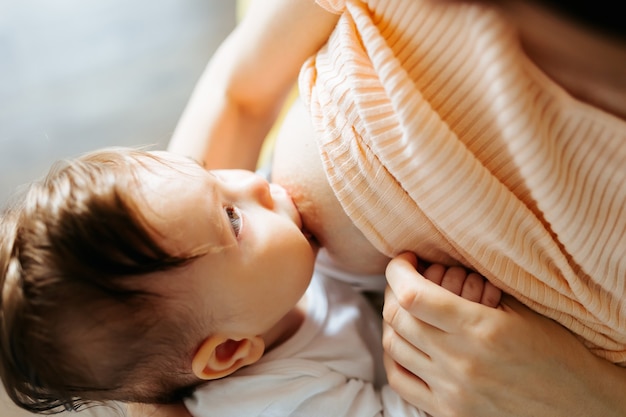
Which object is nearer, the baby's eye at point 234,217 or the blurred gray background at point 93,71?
the baby's eye at point 234,217

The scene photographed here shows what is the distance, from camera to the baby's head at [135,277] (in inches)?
25.6

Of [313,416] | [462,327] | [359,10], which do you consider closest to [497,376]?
[462,327]

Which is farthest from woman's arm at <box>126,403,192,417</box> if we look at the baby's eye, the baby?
the baby's eye

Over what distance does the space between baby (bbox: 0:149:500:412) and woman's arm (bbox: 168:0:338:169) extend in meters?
0.20

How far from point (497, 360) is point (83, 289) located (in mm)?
415

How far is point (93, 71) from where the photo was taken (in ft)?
5.10

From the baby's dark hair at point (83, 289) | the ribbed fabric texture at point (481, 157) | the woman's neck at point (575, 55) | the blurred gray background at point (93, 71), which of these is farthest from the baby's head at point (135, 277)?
the blurred gray background at point (93, 71)

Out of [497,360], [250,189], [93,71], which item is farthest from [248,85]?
[93,71]

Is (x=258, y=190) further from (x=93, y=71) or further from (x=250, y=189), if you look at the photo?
(x=93, y=71)

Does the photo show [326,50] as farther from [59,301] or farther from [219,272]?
[59,301]

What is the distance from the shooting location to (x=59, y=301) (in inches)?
25.5

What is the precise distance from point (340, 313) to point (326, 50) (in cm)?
35

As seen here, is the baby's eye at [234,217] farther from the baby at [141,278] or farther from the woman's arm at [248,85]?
the woman's arm at [248,85]

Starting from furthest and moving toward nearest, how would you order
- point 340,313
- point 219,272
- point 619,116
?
point 340,313, point 219,272, point 619,116
